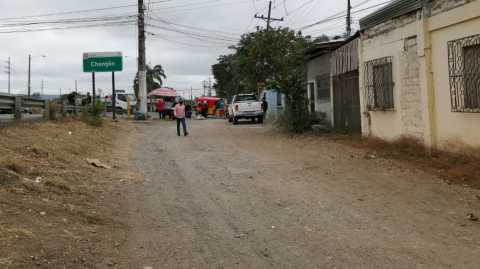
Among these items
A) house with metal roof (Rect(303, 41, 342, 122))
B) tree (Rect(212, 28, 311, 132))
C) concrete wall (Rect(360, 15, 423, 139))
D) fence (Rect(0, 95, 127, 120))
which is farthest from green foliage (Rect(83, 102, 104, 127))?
concrete wall (Rect(360, 15, 423, 139))

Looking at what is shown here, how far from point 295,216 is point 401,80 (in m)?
6.48

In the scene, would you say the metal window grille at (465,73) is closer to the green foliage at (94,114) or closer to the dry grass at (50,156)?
the dry grass at (50,156)

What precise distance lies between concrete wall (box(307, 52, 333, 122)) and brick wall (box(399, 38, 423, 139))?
5924 millimetres

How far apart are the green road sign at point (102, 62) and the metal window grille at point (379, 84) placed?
14986 mm

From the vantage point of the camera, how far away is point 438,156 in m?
9.00

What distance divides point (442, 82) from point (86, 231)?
786cm

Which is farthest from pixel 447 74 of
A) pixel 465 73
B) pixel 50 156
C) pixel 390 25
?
pixel 50 156

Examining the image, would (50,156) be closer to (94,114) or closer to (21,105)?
(21,105)

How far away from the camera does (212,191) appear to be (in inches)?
280

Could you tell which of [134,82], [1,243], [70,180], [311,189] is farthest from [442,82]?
[134,82]

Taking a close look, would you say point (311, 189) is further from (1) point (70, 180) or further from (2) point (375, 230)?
(1) point (70, 180)

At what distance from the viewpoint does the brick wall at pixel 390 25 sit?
1012 centimetres

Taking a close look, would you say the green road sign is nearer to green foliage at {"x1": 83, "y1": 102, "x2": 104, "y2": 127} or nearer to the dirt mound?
green foliage at {"x1": 83, "y1": 102, "x2": 104, "y2": 127}

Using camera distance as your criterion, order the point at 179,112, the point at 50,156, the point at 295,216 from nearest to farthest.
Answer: the point at 295,216 < the point at 50,156 < the point at 179,112
